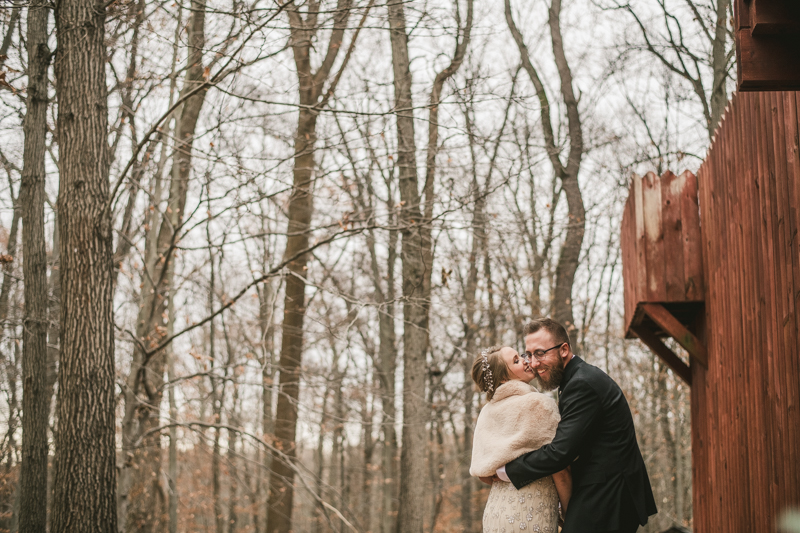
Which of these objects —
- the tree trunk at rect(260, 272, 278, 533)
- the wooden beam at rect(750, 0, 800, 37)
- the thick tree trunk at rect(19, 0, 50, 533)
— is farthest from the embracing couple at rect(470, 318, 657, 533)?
the thick tree trunk at rect(19, 0, 50, 533)

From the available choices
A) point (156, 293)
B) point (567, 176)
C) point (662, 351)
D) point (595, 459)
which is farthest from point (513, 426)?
point (567, 176)

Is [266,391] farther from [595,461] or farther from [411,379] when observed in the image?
[595,461]

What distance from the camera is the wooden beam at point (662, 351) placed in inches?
256

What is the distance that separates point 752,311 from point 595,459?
4.21 feet

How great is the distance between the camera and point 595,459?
337cm

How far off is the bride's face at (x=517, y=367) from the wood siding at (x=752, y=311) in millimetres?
1216

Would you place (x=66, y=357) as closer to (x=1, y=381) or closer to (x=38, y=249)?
(x=38, y=249)

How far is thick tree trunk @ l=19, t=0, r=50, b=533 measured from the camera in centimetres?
748

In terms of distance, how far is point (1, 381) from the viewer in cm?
1470

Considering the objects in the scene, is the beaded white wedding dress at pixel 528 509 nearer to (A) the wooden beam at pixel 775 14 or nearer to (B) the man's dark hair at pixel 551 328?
(B) the man's dark hair at pixel 551 328

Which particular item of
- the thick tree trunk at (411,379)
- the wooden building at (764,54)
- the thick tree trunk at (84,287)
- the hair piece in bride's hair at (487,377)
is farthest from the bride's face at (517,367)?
the thick tree trunk at (411,379)

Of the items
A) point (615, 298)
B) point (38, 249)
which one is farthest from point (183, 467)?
point (38, 249)

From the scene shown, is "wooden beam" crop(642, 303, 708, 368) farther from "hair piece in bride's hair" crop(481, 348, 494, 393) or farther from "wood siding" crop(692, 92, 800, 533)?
"hair piece in bride's hair" crop(481, 348, 494, 393)

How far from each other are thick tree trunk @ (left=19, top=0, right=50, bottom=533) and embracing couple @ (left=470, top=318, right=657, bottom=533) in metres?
5.89
